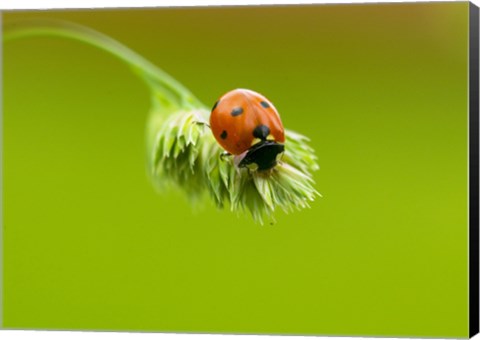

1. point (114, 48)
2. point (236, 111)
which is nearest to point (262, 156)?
point (236, 111)

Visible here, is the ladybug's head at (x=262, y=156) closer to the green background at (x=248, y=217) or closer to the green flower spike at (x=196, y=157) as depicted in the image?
the green flower spike at (x=196, y=157)

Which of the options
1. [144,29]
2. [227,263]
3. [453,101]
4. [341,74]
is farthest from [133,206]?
[453,101]

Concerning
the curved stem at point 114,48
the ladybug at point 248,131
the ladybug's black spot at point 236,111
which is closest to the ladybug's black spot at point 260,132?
the ladybug at point 248,131

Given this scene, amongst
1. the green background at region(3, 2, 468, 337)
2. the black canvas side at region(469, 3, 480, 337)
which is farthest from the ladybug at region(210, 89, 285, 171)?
the black canvas side at region(469, 3, 480, 337)

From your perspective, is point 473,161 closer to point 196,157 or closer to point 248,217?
point 248,217

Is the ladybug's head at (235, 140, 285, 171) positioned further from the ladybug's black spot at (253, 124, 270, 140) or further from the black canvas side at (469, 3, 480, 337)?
the black canvas side at (469, 3, 480, 337)

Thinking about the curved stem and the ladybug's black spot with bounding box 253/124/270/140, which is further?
the curved stem
